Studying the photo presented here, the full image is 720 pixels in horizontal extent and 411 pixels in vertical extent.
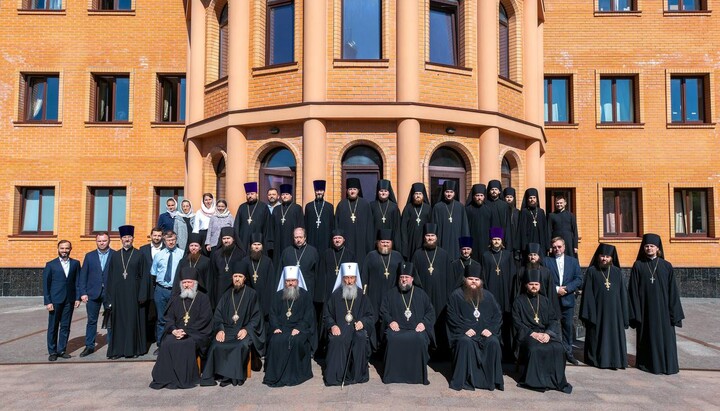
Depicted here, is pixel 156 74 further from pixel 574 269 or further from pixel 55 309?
pixel 574 269

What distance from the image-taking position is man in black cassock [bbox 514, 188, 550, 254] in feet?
30.3

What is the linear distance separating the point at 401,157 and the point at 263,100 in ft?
11.2

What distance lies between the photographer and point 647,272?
7.70m

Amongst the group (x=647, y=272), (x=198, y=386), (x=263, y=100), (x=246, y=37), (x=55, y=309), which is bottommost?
(x=198, y=386)

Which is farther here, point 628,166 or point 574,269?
point 628,166

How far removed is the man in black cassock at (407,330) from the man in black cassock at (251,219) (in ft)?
9.13

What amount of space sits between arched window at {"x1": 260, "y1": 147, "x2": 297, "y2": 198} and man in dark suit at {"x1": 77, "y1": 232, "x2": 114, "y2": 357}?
3926 mm

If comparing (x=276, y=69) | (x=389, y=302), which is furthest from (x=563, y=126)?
(x=389, y=302)

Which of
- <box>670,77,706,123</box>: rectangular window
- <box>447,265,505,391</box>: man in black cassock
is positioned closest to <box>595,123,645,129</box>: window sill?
<box>670,77,706,123</box>: rectangular window

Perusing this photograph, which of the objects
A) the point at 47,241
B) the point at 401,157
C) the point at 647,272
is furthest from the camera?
the point at 47,241

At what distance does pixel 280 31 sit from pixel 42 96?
9.17m

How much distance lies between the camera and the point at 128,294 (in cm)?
847

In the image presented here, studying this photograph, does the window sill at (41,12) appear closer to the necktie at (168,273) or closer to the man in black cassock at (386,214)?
the necktie at (168,273)

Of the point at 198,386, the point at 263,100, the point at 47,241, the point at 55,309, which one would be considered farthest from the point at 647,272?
the point at 47,241
